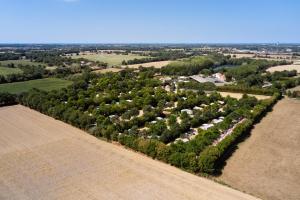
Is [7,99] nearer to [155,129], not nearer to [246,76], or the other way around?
[155,129]

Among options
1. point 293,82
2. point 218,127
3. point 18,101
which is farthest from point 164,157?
point 293,82

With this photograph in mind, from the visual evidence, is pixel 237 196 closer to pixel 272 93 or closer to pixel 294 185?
pixel 294 185

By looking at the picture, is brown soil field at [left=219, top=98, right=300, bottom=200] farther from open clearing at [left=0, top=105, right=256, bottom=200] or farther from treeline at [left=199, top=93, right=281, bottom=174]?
open clearing at [left=0, top=105, right=256, bottom=200]

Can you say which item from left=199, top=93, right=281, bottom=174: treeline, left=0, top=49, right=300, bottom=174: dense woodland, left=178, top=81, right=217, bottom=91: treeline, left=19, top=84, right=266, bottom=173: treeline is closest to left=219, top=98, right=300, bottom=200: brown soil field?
left=199, top=93, right=281, bottom=174: treeline

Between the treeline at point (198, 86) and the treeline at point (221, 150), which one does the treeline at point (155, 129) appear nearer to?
the treeline at point (221, 150)

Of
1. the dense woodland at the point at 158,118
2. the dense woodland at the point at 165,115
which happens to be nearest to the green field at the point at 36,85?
the dense woodland at the point at 165,115

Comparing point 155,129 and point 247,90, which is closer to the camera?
point 155,129

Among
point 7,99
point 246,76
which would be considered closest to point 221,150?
point 7,99
